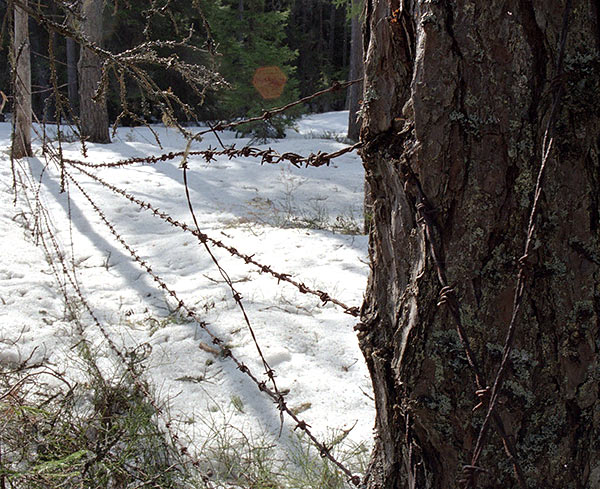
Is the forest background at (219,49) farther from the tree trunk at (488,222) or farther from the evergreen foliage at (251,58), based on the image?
the tree trunk at (488,222)

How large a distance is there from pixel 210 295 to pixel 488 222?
280 cm

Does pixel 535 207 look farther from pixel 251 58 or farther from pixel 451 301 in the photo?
pixel 251 58

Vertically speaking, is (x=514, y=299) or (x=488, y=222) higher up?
(x=488, y=222)

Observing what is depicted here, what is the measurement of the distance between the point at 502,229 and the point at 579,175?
0.55ft

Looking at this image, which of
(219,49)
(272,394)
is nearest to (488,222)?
(272,394)

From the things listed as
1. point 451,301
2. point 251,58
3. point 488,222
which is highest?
point 251,58

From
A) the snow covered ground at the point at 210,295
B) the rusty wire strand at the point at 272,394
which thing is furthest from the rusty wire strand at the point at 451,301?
the snow covered ground at the point at 210,295

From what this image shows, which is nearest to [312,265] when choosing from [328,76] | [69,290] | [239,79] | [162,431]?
[69,290]

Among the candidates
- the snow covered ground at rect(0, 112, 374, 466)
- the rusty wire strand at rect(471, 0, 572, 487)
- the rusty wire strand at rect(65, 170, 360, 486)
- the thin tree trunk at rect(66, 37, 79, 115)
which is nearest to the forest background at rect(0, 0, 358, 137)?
the thin tree trunk at rect(66, 37, 79, 115)

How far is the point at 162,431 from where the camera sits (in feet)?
7.17

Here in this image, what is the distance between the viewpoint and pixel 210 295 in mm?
3576

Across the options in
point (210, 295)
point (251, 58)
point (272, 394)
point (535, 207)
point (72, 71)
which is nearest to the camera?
point (535, 207)

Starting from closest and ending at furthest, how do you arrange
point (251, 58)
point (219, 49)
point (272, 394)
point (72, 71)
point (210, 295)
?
point (272, 394) → point (210, 295) → point (251, 58) → point (219, 49) → point (72, 71)

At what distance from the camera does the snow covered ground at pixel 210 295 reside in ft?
→ 8.27
